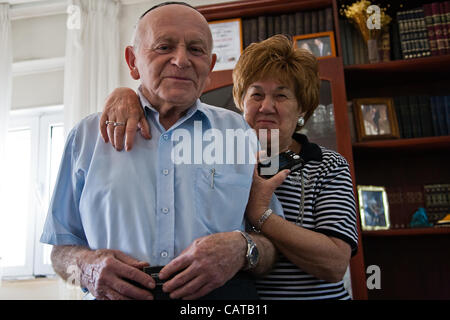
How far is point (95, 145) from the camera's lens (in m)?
0.97

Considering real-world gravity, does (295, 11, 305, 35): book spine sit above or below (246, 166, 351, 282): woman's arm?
above

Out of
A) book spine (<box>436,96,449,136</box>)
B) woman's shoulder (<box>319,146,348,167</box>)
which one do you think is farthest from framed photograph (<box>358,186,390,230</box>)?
woman's shoulder (<box>319,146,348,167</box>)

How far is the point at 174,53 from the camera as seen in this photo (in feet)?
3.17

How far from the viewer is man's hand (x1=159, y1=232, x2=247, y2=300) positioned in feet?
2.67

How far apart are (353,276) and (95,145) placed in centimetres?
138

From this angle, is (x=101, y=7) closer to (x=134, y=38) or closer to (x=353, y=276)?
(x=134, y=38)

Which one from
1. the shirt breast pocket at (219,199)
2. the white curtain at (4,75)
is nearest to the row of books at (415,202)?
the shirt breast pocket at (219,199)

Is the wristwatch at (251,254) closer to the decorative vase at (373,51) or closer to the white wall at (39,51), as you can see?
the decorative vase at (373,51)

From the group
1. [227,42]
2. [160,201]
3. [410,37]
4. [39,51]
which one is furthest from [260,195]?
[39,51]

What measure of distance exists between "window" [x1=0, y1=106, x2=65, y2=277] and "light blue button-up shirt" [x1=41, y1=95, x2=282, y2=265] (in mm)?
2035

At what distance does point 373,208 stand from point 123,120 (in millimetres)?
1622

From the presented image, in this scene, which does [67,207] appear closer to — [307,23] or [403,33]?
[307,23]

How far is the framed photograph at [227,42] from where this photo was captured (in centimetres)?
231

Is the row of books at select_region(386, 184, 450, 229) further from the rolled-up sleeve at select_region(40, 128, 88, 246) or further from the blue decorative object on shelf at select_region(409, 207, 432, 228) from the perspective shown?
the rolled-up sleeve at select_region(40, 128, 88, 246)
